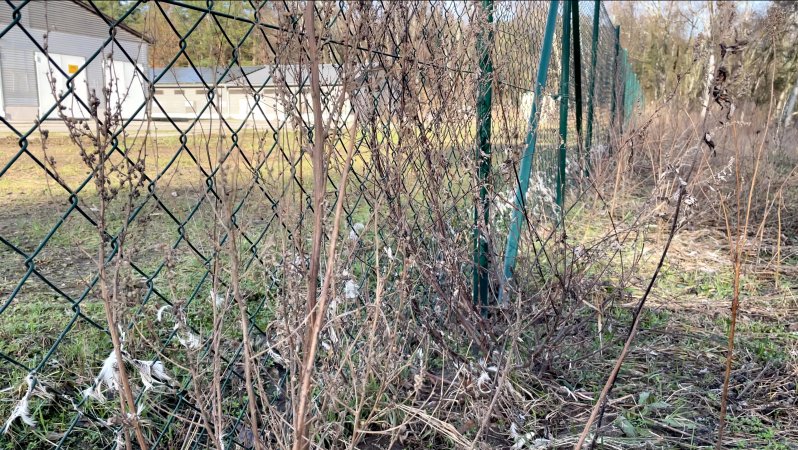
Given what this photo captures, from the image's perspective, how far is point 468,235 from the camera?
2176mm

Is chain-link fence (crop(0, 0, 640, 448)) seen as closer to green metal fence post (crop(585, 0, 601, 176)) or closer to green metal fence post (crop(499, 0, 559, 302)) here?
green metal fence post (crop(499, 0, 559, 302))

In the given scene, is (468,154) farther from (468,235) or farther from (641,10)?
(641,10)

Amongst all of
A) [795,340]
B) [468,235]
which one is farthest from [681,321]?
[468,235]

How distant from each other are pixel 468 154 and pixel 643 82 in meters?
16.8

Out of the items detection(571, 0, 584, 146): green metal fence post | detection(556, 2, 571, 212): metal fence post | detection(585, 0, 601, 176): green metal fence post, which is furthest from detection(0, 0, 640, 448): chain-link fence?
detection(585, 0, 601, 176): green metal fence post

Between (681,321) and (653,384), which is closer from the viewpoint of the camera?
(653,384)

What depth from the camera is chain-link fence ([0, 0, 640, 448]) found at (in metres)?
1.09

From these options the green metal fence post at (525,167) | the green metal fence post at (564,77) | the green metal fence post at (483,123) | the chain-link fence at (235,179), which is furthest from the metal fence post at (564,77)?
the green metal fence post at (483,123)

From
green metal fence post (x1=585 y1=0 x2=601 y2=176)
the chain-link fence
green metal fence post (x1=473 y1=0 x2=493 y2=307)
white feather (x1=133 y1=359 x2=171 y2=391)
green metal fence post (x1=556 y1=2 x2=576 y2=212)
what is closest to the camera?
the chain-link fence

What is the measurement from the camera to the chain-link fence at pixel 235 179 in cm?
109

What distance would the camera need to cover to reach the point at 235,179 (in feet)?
3.18

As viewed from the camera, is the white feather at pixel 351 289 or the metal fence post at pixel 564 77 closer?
the white feather at pixel 351 289

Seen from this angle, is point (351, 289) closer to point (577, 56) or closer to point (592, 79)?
point (577, 56)

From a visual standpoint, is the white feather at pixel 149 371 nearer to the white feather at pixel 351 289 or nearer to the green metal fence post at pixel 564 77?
the white feather at pixel 351 289
